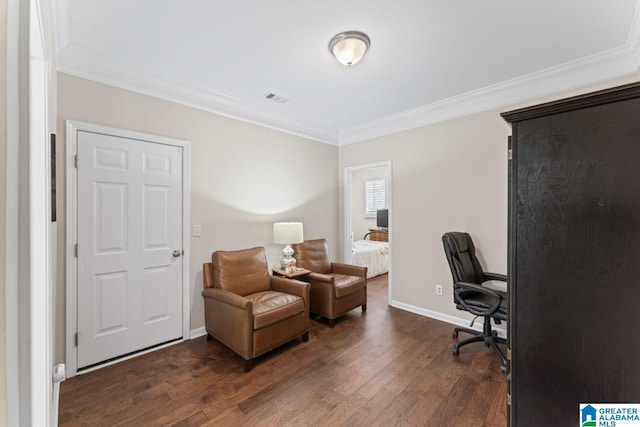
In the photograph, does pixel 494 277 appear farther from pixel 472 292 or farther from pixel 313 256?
pixel 313 256

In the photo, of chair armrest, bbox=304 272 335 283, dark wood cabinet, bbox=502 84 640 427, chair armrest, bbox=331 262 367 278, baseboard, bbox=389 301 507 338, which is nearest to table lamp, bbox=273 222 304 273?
chair armrest, bbox=304 272 335 283

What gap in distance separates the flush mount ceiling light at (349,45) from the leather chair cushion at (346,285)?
7.67ft

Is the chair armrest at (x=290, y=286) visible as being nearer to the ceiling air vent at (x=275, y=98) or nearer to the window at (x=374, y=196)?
the ceiling air vent at (x=275, y=98)

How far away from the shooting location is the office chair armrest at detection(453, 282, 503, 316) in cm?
238

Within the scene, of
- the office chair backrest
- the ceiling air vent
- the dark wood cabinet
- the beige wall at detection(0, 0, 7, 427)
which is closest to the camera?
the beige wall at detection(0, 0, 7, 427)

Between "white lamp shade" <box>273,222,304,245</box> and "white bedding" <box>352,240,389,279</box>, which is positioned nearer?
"white lamp shade" <box>273,222,304,245</box>

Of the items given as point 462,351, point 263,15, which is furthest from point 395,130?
point 462,351

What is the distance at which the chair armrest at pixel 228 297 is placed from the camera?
2.33 m

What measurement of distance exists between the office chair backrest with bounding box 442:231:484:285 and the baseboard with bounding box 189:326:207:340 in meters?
2.68

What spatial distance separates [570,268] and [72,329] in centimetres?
328

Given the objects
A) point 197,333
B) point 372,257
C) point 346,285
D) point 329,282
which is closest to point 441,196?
point 346,285

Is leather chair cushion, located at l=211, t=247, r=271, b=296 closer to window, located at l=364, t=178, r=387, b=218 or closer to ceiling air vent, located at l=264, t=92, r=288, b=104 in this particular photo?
ceiling air vent, located at l=264, t=92, r=288, b=104

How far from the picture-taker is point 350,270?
373 centimetres

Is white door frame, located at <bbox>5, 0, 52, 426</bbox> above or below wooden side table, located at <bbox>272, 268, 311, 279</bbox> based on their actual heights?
above
